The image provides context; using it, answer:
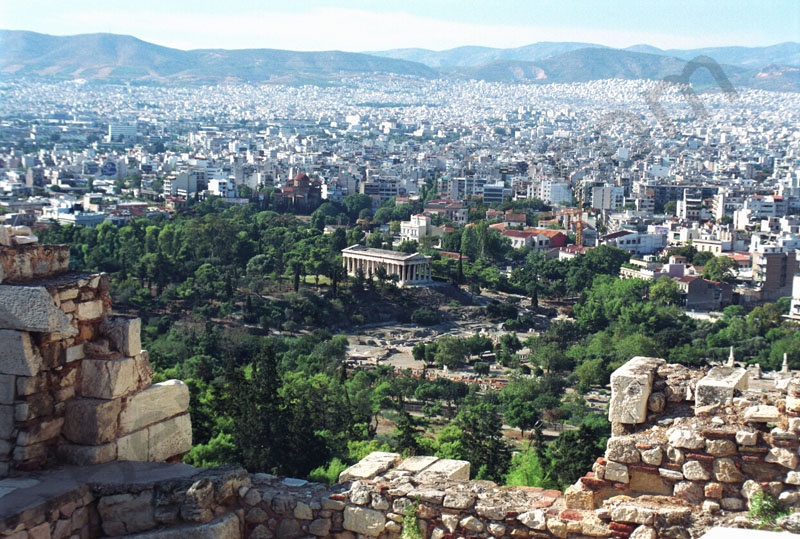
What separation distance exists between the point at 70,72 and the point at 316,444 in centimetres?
13930

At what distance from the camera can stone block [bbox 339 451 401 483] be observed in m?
3.10

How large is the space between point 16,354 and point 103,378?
25 centimetres

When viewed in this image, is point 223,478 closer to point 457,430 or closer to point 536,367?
point 457,430

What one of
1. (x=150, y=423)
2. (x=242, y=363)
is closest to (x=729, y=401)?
(x=150, y=423)

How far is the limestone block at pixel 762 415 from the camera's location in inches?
108

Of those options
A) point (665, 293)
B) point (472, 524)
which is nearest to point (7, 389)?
point (472, 524)

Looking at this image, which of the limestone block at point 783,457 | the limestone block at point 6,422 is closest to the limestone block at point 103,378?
the limestone block at point 6,422

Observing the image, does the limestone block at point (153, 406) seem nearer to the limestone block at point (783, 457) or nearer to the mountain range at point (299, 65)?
the limestone block at point (783, 457)

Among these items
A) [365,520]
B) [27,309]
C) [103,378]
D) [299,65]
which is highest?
[299,65]

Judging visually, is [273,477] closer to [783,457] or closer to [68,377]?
[68,377]

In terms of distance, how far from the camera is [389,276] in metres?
30.8

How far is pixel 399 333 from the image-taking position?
26000 mm

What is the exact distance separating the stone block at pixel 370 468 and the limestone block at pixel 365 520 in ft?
0.58

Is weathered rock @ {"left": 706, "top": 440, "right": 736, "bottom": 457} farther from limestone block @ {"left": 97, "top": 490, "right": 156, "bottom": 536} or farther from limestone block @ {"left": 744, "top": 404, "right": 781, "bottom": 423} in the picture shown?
limestone block @ {"left": 97, "top": 490, "right": 156, "bottom": 536}
